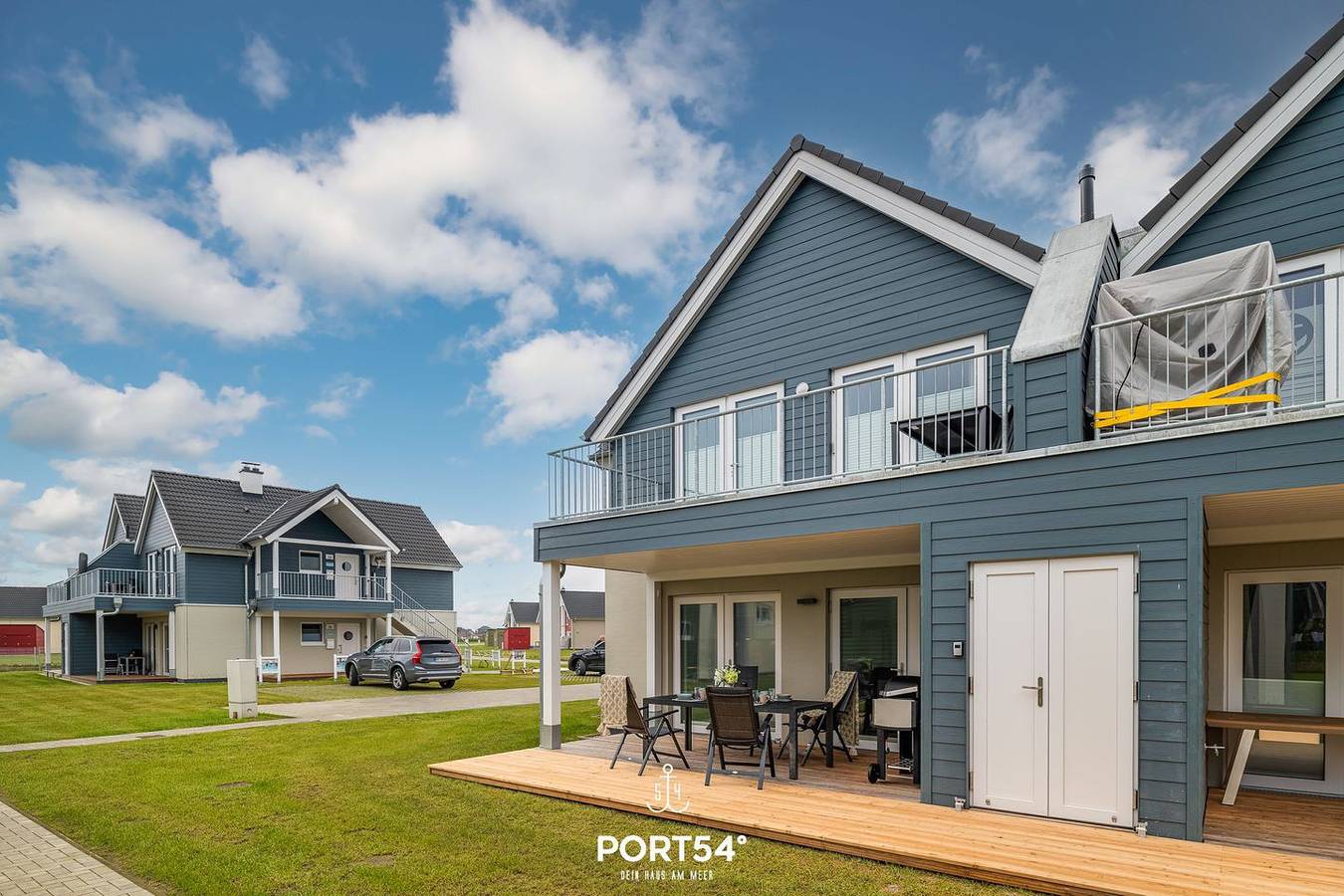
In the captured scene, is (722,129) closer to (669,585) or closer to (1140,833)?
(669,585)

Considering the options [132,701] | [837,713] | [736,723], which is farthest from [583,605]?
[736,723]

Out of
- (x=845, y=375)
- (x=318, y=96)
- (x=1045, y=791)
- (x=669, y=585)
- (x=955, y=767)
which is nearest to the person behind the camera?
(x=1045, y=791)

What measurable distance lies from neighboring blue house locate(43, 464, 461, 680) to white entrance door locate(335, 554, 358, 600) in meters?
0.04

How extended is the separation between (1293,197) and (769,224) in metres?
5.96

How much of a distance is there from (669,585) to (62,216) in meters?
14.7

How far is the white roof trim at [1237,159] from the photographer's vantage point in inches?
302

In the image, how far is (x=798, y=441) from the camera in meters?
10.9

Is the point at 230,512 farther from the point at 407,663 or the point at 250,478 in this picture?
the point at 407,663

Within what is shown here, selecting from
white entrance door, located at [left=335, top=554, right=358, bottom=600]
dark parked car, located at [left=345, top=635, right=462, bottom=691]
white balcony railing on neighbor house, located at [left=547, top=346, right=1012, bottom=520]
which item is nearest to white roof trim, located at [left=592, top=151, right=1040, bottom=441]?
white balcony railing on neighbor house, located at [left=547, top=346, right=1012, bottom=520]

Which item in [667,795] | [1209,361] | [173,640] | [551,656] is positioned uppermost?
[1209,361]

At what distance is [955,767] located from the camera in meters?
6.94

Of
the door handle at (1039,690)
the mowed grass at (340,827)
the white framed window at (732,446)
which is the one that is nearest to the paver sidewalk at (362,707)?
the mowed grass at (340,827)

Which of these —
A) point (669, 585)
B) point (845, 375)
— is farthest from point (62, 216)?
point (845, 375)

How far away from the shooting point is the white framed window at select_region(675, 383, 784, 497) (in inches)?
439
